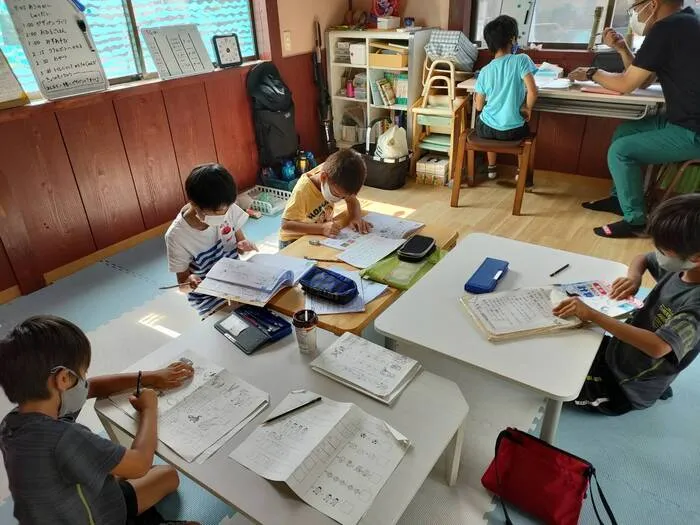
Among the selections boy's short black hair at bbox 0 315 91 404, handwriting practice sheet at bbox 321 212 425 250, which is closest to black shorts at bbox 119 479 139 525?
boy's short black hair at bbox 0 315 91 404

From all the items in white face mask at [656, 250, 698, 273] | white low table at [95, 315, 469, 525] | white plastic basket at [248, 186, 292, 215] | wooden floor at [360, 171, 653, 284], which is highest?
white face mask at [656, 250, 698, 273]

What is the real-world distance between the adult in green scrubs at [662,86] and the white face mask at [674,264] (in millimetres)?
1777

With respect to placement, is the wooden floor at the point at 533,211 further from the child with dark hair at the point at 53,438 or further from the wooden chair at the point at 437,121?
the child with dark hair at the point at 53,438

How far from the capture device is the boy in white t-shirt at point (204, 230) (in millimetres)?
1737

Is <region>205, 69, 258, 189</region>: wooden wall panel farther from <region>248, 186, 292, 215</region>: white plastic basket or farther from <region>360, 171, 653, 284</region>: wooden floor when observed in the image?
<region>360, 171, 653, 284</region>: wooden floor

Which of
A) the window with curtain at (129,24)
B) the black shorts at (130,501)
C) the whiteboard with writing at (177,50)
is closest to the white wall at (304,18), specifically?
the window with curtain at (129,24)

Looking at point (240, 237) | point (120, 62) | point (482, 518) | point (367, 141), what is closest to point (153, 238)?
point (120, 62)

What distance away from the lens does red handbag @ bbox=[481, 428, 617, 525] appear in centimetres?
132

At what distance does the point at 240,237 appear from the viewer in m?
2.12

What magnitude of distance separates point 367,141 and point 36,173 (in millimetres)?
2424

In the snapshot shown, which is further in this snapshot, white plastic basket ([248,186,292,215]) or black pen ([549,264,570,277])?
white plastic basket ([248,186,292,215])

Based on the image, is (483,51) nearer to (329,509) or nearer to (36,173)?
(36,173)

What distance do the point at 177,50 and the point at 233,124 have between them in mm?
639

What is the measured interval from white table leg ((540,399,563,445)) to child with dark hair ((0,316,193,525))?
994 millimetres
